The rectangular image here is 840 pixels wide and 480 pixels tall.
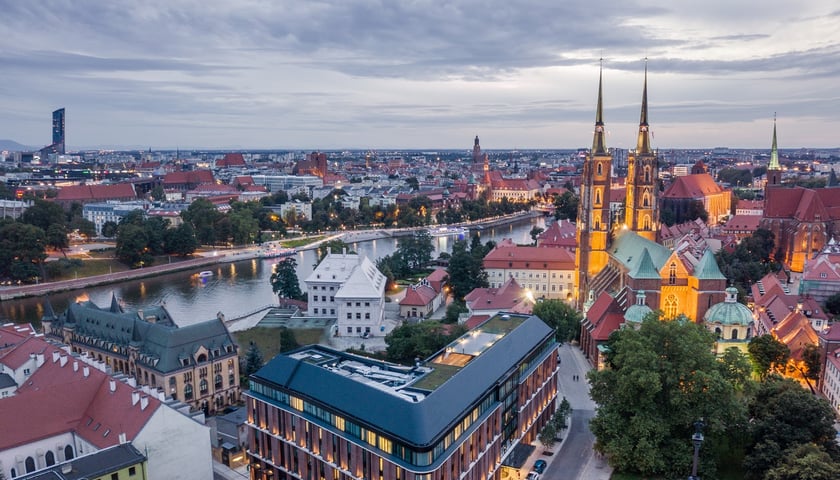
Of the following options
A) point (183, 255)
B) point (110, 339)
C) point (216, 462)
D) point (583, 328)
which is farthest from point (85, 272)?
point (583, 328)

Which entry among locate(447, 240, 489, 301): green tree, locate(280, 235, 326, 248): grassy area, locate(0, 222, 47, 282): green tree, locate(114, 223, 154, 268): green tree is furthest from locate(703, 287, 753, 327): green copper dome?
locate(0, 222, 47, 282): green tree

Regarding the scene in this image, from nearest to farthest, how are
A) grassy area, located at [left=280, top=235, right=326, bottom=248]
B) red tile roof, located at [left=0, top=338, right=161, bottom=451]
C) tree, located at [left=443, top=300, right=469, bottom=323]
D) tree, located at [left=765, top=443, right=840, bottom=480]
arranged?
tree, located at [left=765, top=443, right=840, bottom=480] < red tile roof, located at [left=0, top=338, right=161, bottom=451] < tree, located at [left=443, top=300, right=469, bottom=323] < grassy area, located at [left=280, top=235, right=326, bottom=248]

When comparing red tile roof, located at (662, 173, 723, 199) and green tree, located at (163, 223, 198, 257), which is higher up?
red tile roof, located at (662, 173, 723, 199)

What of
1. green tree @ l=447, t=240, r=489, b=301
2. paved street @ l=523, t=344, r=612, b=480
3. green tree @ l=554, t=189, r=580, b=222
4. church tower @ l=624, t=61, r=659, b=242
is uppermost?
church tower @ l=624, t=61, r=659, b=242

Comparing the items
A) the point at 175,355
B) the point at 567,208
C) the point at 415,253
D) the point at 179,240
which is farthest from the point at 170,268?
the point at 567,208

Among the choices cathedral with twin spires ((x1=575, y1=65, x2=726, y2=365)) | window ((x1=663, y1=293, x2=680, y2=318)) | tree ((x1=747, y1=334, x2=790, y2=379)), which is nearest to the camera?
tree ((x1=747, y1=334, x2=790, y2=379))

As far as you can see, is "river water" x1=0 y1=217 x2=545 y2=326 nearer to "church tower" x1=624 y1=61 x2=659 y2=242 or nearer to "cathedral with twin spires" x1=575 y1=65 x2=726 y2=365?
"cathedral with twin spires" x1=575 y1=65 x2=726 y2=365

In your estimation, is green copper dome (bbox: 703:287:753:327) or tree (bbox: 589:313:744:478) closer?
tree (bbox: 589:313:744:478)

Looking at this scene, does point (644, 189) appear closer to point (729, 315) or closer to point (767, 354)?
point (729, 315)
